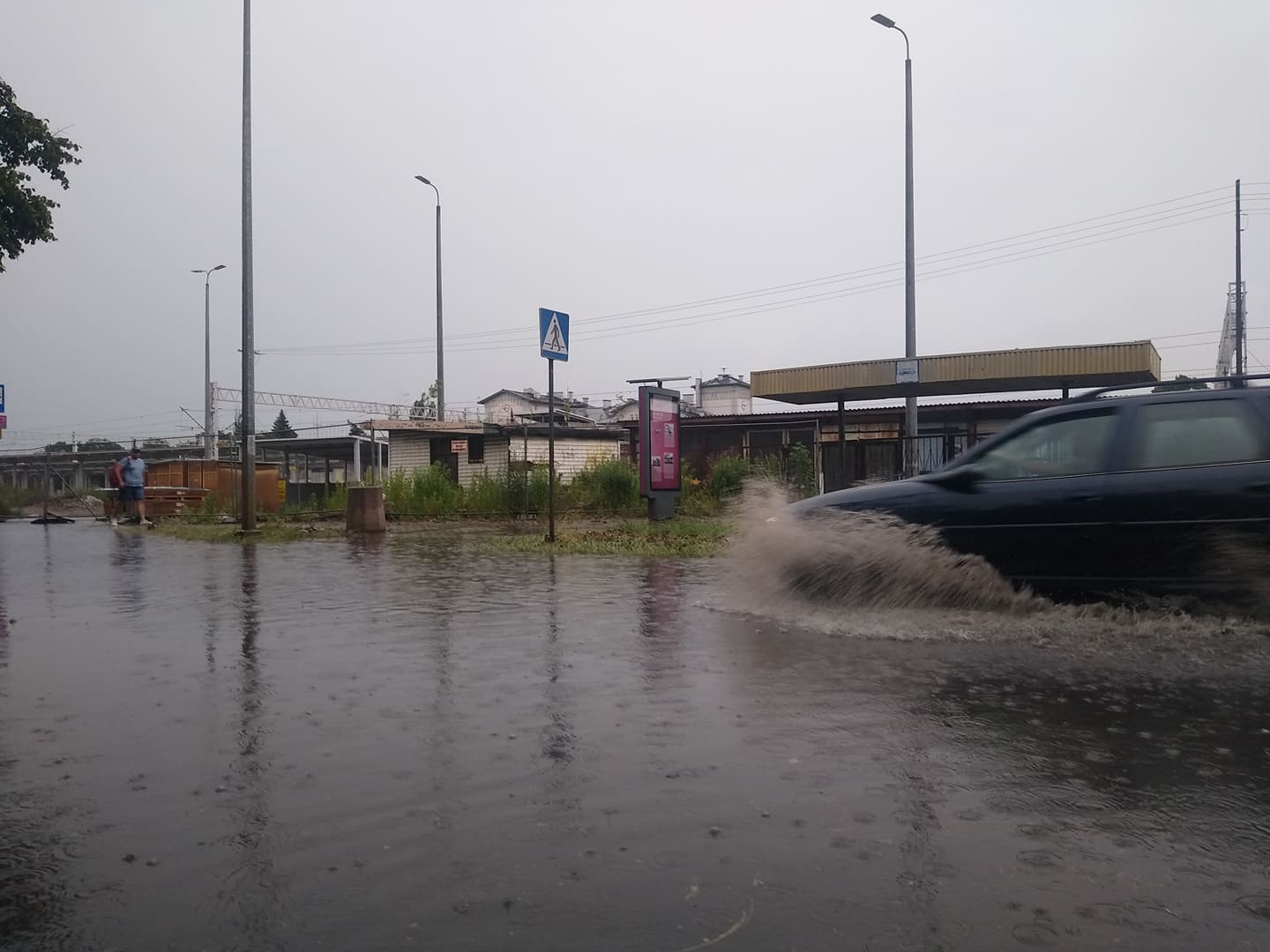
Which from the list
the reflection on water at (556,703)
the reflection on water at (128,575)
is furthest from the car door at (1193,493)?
the reflection on water at (128,575)

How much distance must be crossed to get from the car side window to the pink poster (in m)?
13.0

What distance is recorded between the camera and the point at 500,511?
79.5 ft

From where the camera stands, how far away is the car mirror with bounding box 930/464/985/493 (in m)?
7.93

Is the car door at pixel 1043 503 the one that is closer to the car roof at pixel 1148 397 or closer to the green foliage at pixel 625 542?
the car roof at pixel 1148 397

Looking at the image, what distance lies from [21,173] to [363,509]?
12235 millimetres

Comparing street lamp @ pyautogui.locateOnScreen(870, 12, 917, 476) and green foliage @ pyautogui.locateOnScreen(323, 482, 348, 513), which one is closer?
street lamp @ pyautogui.locateOnScreen(870, 12, 917, 476)

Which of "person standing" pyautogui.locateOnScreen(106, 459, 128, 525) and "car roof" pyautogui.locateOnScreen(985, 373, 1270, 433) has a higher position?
"car roof" pyautogui.locateOnScreen(985, 373, 1270, 433)

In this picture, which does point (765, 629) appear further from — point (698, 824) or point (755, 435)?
point (755, 435)

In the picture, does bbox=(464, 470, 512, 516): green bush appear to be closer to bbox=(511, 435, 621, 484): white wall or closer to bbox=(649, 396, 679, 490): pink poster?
bbox=(649, 396, 679, 490): pink poster

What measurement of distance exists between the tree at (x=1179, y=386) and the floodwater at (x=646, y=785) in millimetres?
1766

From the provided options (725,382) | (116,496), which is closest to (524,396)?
(725,382)

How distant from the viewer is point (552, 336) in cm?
1523

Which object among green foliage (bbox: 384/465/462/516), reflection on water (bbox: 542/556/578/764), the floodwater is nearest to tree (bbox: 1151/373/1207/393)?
the floodwater

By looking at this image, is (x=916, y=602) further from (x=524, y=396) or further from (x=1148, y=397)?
(x=524, y=396)
